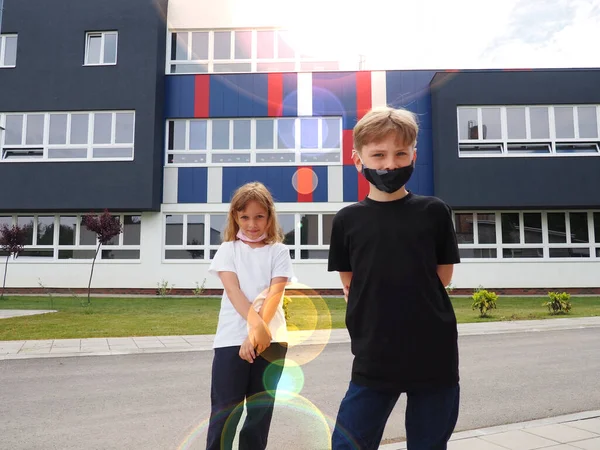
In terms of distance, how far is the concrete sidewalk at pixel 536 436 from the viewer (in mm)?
3693

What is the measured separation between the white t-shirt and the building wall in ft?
55.8

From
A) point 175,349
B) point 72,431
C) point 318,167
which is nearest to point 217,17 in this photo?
point 318,167

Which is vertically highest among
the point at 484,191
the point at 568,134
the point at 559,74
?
the point at 559,74

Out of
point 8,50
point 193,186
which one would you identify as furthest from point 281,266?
point 8,50

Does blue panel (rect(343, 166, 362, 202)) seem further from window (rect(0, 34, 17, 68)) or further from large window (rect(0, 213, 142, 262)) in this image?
window (rect(0, 34, 17, 68))

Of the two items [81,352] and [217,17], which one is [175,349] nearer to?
[81,352]

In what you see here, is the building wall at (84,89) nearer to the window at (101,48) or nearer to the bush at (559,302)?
the window at (101,48)

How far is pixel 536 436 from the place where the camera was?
392cm

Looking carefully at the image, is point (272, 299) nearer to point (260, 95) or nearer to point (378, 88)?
point (260, 95)

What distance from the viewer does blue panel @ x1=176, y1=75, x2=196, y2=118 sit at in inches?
805

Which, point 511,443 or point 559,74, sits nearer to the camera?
A: point 511,443

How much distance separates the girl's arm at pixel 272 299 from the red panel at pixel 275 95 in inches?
708

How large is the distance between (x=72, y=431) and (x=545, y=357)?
6.35 m

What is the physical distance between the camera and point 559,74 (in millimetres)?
19688
